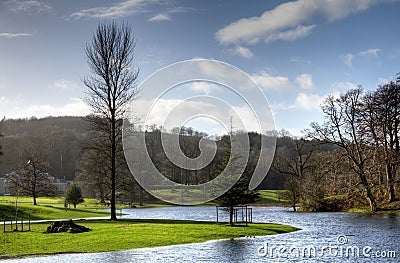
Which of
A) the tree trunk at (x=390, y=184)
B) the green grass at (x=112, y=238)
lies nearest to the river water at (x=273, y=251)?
the green grass at (x=112, y=238)

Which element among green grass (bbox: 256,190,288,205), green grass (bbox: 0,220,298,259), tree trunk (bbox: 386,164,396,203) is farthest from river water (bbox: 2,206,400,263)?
green grass (bbox: 256,190,288,205)

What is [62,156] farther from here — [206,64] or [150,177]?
Answer: [206,64]

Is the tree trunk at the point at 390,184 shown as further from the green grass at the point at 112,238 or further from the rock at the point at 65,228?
the rock at the point at 65,228

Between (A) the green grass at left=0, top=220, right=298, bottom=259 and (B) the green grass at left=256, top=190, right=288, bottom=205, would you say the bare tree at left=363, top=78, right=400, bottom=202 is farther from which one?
(B) the green grass at left=256, top=190, right=288, bottom=205

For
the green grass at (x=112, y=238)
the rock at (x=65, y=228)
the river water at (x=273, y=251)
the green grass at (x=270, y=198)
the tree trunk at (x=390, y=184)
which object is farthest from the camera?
the green grass at (x=270, y=198)

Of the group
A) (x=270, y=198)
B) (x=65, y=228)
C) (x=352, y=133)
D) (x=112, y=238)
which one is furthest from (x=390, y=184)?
(x=270, y=198)

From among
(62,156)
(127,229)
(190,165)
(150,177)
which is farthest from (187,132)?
(62,156)

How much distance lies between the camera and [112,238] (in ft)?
88.2

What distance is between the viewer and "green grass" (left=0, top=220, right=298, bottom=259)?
23.5 metres

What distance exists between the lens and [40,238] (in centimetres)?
2759

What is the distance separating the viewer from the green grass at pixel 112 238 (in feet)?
77.0

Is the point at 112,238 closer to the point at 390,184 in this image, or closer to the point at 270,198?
the point at 390,184

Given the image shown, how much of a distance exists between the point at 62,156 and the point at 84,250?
131 meters

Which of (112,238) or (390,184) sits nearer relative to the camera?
(112,238)
